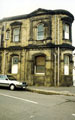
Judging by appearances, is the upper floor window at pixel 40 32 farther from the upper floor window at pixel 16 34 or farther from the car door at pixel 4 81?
the car door at pixel 4 81

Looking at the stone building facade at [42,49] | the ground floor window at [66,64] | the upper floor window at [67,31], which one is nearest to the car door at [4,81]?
the stone building facade at [42,49]

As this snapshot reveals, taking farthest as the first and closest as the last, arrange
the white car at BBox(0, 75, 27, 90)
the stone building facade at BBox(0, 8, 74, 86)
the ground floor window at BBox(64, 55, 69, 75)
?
1. the ground floor window at BBox(64, 55, 69, 75)
2. the stone building facade at BBox(0, 8, 74, 86)
3. the white car at BBox(0, 75, 27, 90)

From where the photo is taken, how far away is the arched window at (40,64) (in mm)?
17797

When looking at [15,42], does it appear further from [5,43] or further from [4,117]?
[4,117]

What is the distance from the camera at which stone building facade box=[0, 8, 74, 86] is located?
17016 millimetres

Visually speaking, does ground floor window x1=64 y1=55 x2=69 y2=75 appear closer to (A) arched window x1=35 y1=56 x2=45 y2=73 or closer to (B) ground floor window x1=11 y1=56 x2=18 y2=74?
(A) arched window x1=35 y1=56 x2=45 y2=73

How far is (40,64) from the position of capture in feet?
59.0

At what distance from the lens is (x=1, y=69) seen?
65.5 feet

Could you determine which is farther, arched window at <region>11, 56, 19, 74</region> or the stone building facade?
arched window at <region>11, 56, 19, 74</region>

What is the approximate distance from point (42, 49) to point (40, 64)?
1.99 meters

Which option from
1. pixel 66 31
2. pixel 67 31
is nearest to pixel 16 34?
pixel 66 31

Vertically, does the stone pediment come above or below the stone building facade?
above

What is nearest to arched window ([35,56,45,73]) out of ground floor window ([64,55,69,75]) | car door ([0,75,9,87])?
ground floor window ([64,55,69,75])

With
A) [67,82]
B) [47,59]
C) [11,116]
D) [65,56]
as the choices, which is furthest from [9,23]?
[11,116]
